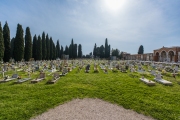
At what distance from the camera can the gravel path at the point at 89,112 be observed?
4680 mm

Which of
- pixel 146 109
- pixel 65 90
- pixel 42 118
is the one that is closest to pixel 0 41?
pixel 65 90

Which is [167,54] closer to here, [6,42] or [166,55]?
[166,55]

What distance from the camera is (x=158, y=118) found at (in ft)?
15.8

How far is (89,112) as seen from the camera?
5.12 meters

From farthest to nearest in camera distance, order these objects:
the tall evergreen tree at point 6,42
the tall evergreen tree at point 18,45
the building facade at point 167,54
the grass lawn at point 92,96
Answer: the building facade at point 167,54, the tall evergreen tree at point 18,45, the tall evergreen tree at point 6,42, the grass lawn at point 92,96

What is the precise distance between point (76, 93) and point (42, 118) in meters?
2.92

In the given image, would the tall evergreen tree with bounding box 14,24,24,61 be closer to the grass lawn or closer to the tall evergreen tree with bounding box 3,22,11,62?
the tall evergreen tree with bounding box 3,22,11,62

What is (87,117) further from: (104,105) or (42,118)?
(42,118)

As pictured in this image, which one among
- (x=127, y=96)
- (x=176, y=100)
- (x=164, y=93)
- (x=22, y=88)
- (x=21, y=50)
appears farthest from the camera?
(x=21, y=50)

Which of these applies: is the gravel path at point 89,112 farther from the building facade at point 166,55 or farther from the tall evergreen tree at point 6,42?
the building facade at point 166,55

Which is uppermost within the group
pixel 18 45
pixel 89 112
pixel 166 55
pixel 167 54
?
pixel 18 45

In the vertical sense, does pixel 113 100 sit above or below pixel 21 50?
below

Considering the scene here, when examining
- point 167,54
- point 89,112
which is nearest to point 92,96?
point 89,112

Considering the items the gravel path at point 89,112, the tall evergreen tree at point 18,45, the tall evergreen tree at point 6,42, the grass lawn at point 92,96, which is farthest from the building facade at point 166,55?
the tall evergreen tree at point 6,42
